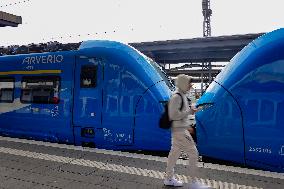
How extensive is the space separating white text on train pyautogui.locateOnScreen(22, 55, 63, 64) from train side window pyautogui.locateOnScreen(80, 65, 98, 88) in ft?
2.80

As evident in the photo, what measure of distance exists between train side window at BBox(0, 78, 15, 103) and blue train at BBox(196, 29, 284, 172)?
18.4ft

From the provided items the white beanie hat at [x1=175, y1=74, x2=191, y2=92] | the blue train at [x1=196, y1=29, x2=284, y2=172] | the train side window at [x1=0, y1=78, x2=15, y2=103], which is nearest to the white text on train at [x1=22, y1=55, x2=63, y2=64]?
the train side window at [x1=0, y1=78, x2=15, y2=103]

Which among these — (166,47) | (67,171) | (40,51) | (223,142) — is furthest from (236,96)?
(166,47)

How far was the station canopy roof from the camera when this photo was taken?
24.0m

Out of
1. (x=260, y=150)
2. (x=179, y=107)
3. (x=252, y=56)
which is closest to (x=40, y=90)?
(x=179, y=107)

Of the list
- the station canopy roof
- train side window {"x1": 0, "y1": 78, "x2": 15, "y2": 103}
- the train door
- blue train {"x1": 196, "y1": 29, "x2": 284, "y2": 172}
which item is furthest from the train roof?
the station canopy roof

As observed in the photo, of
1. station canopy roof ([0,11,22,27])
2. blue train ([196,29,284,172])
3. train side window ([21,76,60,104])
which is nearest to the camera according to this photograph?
blue train ([196,29,284,172])

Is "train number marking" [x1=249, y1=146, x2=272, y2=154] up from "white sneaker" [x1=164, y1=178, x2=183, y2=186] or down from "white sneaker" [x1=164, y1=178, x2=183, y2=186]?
up

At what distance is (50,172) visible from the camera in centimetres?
488

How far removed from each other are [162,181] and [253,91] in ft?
7.73

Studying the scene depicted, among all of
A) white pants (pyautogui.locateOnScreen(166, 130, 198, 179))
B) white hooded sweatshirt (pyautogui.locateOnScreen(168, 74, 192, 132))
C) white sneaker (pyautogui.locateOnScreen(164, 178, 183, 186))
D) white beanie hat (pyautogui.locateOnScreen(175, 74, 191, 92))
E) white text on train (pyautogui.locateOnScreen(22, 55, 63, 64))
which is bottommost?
white sneaker (pyautogui.locateOnScreen(164, 178, 183, 186))

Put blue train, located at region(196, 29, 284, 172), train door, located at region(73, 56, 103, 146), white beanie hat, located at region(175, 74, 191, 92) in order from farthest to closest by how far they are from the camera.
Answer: train door, located at region(73, 56, 103, 146) < blue train, located at region(196, 29, 284, 172) < white beanie hat, located at region(175, 74, 191, 92)

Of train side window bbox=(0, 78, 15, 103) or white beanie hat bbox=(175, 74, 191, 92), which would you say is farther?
train side window bbox=(0, 78, 15, 103)

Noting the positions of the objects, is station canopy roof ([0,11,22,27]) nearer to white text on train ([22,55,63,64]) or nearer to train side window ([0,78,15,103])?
train side window ([0,78,15,103])
